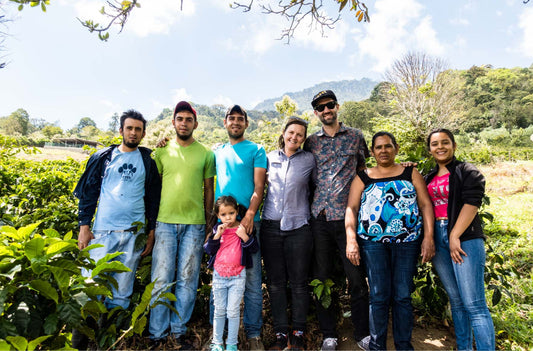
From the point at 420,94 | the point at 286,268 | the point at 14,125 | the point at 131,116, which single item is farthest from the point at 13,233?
the point at 14,125

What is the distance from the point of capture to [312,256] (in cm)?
277

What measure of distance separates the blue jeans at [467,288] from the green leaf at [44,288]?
254cm

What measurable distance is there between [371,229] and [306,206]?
60 cm

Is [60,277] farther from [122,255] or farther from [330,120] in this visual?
[330,120]

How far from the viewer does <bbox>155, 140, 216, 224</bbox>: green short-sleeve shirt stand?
271cm

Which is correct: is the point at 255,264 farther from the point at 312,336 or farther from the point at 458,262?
the point at 458,262

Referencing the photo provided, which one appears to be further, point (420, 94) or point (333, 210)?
point (420, 94)

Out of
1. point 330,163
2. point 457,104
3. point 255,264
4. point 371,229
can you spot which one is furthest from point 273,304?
point 457,104

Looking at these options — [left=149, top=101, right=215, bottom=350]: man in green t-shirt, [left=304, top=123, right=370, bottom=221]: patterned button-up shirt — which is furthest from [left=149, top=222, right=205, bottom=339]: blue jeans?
[left=304, top=123, right=370, bottom=221]: patterned button-up shirt

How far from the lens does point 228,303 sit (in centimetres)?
257

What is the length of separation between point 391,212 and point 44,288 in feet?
7.49

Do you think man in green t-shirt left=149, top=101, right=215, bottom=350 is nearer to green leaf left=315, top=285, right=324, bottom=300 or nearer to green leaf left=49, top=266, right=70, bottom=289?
green leaf left=315, top=285, right=324, bottom=300

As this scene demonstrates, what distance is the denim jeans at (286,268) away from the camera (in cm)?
266

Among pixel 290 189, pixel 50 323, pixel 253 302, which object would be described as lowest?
pixel 253 302
